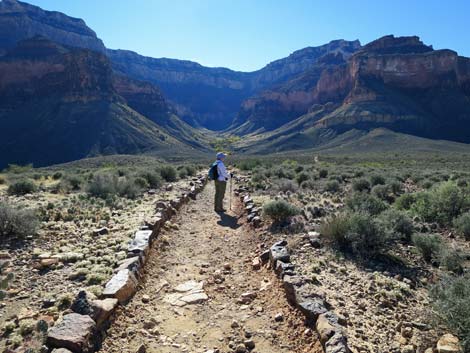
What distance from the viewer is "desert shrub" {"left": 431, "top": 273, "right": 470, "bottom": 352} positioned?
4.29m

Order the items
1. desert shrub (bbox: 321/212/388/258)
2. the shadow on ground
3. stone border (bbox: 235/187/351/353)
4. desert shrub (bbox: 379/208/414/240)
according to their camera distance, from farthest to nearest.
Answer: the shadow on ground
desert shrub (bbox: 379/208/414/240)
desert shrub (bbox: 321/212/388/258)
stone border (bbox: 235/187/351/353)

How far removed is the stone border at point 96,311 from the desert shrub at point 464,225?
822 cm

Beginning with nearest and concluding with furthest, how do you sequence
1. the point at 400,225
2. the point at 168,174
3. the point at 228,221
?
the point at 400,225 → the point at 228,221 → the point at 168,174

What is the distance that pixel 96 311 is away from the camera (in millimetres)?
4910

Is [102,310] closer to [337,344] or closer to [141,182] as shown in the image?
[337,344]

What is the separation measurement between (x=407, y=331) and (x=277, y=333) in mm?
1849

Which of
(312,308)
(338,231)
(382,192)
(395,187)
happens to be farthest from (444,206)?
(312,308)

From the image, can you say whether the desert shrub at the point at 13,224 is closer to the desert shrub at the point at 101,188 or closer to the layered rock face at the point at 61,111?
the desert shrub at the point at 101,188

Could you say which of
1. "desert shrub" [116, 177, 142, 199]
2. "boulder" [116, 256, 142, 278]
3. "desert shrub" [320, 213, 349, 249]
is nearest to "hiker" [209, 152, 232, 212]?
"desert shrub" [116, 177, 142, 199]

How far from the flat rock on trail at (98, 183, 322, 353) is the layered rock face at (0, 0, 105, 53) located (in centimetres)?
15198

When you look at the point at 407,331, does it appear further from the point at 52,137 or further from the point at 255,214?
the point at 52,137

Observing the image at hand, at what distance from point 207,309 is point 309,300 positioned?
1.74m

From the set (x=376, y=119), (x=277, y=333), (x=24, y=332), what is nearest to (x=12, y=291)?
(x=24, y=332)

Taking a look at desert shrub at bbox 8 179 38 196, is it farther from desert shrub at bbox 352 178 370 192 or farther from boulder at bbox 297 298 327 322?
desert shrub at bbox 352 178 370 192
